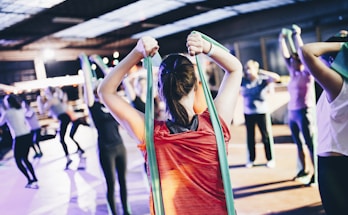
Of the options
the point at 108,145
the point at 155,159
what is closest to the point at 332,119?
the point at 155,159

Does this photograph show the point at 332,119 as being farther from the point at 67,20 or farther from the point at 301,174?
the point at 301,174

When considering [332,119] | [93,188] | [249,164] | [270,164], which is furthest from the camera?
[249,164]

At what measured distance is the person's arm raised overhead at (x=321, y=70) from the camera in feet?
4.13

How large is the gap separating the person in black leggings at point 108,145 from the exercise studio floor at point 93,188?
13cm

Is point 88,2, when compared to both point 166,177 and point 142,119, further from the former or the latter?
point 166,177

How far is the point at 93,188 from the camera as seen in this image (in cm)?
319

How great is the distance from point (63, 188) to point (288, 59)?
2.40 metres

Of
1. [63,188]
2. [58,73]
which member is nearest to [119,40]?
[58,73]

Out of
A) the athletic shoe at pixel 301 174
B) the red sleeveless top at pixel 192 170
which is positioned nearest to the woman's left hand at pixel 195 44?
the red sleeveless top at pixel 192 170

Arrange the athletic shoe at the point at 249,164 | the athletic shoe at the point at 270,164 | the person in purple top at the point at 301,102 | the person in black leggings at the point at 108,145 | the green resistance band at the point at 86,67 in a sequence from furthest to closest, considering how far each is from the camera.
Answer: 1. the athletic shoe at the point at 249,164
2. the athletic shoe at the point at 270,164
3. the person in purple top at the point at 301,102
4. the person in black leggings at the point at 108,145
5. the green resistance band at the point at 86,67

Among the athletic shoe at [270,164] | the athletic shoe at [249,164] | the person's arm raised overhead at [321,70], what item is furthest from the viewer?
the athletic shoe at [249,164]

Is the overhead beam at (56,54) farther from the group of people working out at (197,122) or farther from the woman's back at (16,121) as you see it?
the group of people working out at (197,122)

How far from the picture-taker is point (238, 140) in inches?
210

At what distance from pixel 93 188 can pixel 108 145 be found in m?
1.03
